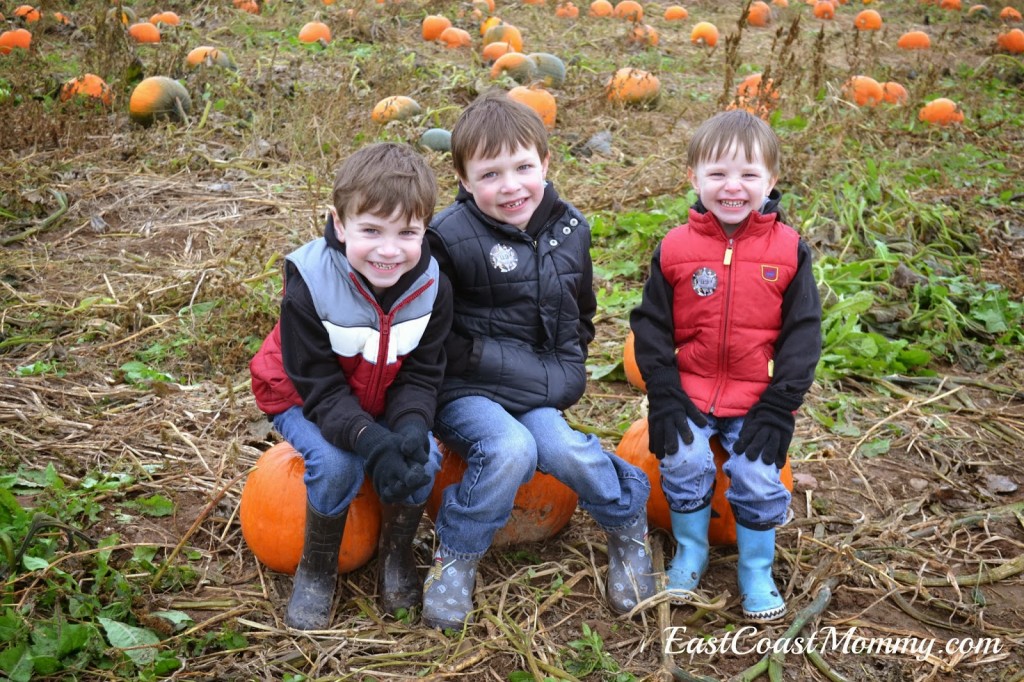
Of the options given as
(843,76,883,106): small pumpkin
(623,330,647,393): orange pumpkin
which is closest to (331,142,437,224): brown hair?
(623,330,647,393): orange pumpkin

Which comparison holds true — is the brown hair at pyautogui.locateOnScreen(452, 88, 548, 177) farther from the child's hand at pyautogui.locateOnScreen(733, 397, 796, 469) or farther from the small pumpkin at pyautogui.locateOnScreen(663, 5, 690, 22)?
the small pumpkin at pyautogui.locateOnScreen(663, 5, 690, 22)

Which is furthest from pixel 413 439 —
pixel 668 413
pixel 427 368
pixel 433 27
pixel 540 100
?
pixel 433 27

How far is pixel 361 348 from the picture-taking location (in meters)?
2.97

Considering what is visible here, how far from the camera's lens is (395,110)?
701 centimetres

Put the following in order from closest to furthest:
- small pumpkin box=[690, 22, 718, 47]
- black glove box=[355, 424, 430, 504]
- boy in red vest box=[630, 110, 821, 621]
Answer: black glove box=[355, 424, 430, 504], boy in red vest box=[630, 110, 821, 621], small pumpkin box=[690, 22, 718, 47]

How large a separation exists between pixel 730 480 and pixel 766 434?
26cm

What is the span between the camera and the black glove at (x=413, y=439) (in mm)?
2828

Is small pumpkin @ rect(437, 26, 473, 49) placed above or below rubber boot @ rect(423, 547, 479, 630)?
above

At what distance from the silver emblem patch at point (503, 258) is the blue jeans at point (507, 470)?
441mm

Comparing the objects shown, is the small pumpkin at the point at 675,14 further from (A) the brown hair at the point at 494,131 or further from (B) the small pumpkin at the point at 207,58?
(A) the brown hair at the point at 494,131

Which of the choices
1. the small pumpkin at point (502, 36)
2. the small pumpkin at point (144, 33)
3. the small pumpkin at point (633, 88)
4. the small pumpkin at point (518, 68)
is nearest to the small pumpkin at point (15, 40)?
the small pumpkin at point (144, 33)

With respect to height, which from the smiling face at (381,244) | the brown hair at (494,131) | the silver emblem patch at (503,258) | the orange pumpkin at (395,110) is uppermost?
the brown hair at (494,131)

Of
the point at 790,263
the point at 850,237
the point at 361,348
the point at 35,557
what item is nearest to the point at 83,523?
the point at 35,557

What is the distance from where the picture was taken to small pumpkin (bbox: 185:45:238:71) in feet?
25.2
